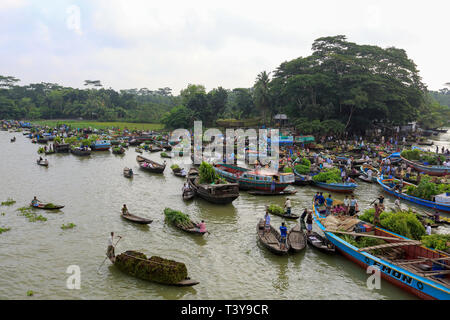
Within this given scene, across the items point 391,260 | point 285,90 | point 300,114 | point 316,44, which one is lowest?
point 391,260

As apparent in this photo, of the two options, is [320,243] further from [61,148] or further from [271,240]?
[61,148]

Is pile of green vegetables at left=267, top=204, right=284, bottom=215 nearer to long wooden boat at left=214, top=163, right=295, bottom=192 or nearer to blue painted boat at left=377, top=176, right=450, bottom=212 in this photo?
long wooden boat at left=214, top=163, right=295, bottom=192

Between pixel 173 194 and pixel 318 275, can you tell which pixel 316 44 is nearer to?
pixel 173 194

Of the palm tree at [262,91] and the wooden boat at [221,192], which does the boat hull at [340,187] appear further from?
the palm tree at [262,91]

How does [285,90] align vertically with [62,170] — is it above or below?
above

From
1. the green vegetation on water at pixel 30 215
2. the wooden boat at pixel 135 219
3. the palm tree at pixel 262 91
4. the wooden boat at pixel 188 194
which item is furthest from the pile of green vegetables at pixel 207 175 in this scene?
the palm tree at pixel 262 91
